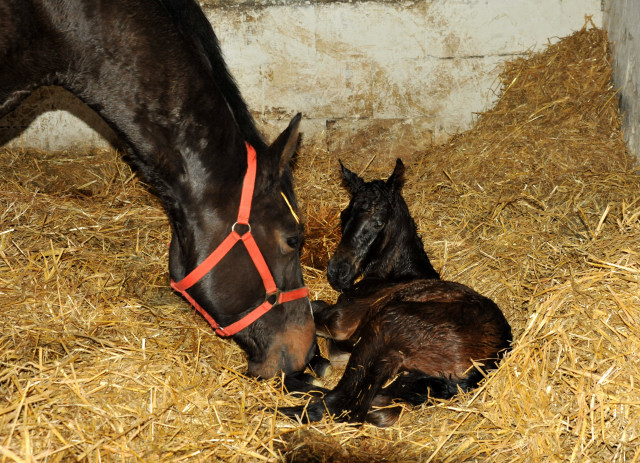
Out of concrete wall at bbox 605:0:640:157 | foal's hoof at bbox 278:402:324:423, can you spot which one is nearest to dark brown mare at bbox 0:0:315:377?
foal's hoof at bbox 278:402:324:423

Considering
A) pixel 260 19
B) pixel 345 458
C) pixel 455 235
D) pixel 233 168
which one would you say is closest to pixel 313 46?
pixel 260 19

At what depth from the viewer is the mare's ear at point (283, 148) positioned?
286 cm

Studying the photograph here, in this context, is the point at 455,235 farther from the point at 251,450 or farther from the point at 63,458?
the point at 63,458

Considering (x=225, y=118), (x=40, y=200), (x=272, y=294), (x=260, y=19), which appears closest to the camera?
(x=225, y=118)

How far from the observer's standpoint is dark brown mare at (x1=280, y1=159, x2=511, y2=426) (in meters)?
3.18

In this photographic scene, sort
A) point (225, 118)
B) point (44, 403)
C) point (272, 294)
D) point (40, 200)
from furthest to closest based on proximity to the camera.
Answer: point (40, 200)
point (272, 294)
point (225, 118)
point (44, 403)

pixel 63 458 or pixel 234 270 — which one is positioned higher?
pixel 234 270

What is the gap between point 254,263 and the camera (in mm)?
3078

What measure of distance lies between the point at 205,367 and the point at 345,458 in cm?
96

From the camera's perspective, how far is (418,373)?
3207mm

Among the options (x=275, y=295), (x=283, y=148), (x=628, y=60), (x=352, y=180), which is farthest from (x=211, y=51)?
(x=628, y=60)

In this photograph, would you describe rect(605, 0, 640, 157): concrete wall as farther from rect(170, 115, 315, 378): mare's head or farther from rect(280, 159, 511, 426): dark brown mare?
rect(170, 115, 315, 378): mare's head

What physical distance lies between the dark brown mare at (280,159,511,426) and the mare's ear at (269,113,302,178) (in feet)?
3.69

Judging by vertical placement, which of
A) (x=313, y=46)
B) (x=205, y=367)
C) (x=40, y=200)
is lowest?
(x=205, y=367)
